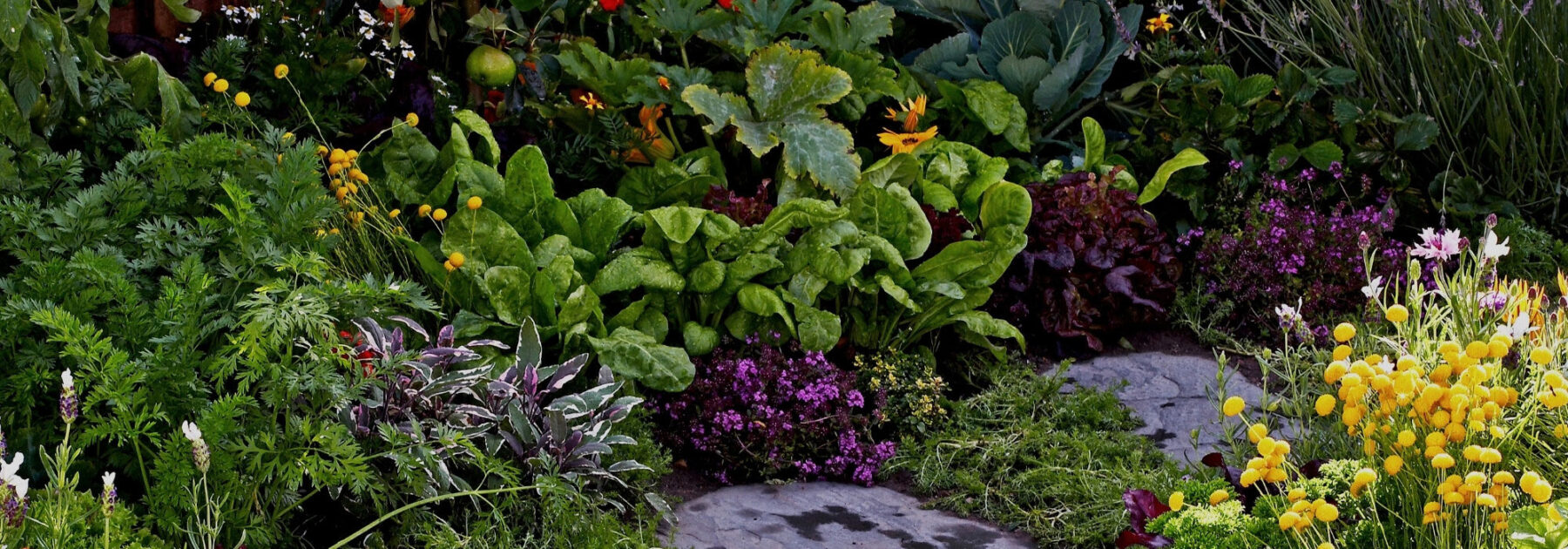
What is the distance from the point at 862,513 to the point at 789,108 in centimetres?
154

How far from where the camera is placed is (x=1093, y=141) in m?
4.83

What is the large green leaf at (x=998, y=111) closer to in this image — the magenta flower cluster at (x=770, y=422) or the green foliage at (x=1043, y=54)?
the green foliage at (x=1043, y=54)

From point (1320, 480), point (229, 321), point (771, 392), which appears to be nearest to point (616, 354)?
point (771, 392)

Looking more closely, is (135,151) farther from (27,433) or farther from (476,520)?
(476,520)

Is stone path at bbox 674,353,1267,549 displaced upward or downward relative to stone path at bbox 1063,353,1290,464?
upward

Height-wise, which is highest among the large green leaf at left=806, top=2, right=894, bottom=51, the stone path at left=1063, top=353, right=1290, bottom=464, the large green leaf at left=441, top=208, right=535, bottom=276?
the large green leaf at left=806, top=2, right=894, bottom=51

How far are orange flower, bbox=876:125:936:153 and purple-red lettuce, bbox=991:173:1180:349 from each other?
42 centimetres

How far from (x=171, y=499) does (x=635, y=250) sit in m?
1.70

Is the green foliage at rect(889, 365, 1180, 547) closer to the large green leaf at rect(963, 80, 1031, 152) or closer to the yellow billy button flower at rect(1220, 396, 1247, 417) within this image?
the yellow billy button flower at rect(1220, 396, 1247, 417)

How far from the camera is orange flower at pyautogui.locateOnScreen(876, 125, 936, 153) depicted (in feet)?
14.9

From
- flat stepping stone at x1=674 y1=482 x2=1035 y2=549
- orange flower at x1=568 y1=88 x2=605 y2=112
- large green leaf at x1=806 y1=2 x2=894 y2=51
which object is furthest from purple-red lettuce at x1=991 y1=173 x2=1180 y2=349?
orange flower at x1=568 y1=88 x2=605 y2=112

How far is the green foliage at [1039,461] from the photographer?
323 cm

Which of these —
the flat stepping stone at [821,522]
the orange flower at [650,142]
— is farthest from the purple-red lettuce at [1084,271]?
the orange flower at [650,142]

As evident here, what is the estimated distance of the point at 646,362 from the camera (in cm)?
344
